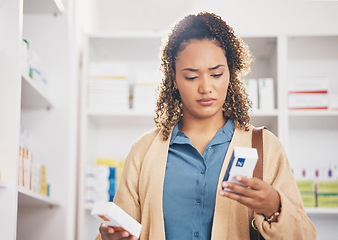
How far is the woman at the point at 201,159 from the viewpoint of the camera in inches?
60.5

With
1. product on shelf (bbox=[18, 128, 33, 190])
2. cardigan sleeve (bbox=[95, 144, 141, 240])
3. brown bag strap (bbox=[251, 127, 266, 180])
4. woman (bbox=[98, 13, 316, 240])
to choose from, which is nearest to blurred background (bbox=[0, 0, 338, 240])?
product on shelf (bbox=[18, 128, 33, 190])

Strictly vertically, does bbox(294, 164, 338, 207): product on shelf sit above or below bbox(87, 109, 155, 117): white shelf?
below

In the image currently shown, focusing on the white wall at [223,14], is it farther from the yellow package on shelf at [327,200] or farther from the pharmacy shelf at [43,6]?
the yellow package on shelf at [327,200]

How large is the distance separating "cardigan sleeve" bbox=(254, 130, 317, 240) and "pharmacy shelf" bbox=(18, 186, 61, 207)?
1.05 meters

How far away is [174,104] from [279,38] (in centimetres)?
164

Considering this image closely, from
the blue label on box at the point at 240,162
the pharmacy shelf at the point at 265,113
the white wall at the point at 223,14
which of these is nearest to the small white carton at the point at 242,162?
the blue label on box at the point at 240,162

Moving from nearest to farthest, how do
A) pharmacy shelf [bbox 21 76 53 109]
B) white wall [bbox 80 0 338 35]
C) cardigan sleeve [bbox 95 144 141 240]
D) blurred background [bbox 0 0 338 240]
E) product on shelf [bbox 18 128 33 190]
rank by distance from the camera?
cardigan sleeve [bbox 95 144 141 240] < product on shelf [bbox 18 128 33 190] < pharmacy shelf [bbox 21 76 53 109] < blurred background [bbox 0 0 338 240] < white wall [bbox 80 0 338 35]

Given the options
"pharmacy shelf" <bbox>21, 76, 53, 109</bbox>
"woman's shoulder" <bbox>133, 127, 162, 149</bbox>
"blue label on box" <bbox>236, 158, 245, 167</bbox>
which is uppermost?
"pharmacy shelf" <bbox>21, 76, 53, 109</bbox>

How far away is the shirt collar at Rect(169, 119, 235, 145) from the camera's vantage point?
5.53 ft

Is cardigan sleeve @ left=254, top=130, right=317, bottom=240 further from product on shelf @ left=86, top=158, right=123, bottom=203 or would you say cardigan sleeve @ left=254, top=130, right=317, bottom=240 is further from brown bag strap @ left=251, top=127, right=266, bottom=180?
product on shelf @ left=86, top=158, right=123, bottom=203

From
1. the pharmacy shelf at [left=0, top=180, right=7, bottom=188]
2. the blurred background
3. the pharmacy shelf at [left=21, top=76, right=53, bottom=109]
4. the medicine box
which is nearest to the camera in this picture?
the medicine box

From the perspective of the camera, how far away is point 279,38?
3254 millimetres

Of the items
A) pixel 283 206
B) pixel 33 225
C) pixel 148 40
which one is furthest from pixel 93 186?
pixel 283 206

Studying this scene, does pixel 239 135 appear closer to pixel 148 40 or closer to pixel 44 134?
pixel 44 134
